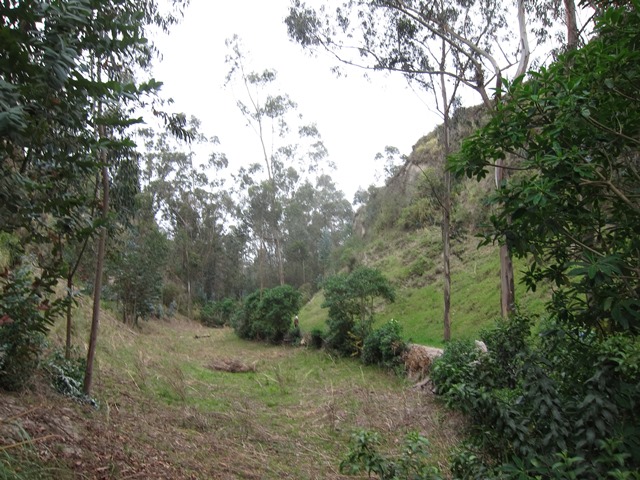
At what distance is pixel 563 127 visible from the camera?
3242mm

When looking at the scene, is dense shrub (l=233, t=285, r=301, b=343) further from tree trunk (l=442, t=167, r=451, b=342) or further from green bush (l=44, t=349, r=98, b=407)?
green bush (l=44, t=349, r=98, b=407)

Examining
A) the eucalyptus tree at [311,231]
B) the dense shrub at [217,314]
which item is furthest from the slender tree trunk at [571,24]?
the eucalyptus tree at [311,231]

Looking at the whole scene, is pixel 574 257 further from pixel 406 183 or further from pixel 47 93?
pixel 406 183

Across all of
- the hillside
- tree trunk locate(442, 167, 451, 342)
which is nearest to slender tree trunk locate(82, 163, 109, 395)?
the hillside

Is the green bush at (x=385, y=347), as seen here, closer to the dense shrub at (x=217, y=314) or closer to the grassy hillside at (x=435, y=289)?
the grassy hillside at (x=435, y=289)

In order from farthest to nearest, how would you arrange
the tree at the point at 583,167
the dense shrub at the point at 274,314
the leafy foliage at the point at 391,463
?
the dense shrub at the point at 274,314 < the leafy foliage at the point at 391,463 < the tree at the point at 583,167

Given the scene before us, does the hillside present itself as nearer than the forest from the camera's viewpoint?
No

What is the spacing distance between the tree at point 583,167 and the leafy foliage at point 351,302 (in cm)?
1280

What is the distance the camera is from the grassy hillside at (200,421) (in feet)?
14.6

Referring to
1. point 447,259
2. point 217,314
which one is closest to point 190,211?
point 217,314

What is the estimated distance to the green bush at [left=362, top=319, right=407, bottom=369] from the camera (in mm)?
13062

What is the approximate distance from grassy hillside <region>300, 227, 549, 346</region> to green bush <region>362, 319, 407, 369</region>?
1.64m

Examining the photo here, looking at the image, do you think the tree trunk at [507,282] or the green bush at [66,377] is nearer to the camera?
the green bush at [66,377]

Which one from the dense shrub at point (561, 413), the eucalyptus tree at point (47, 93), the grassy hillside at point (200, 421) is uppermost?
the eucalyptus tree at point (47, 93)
